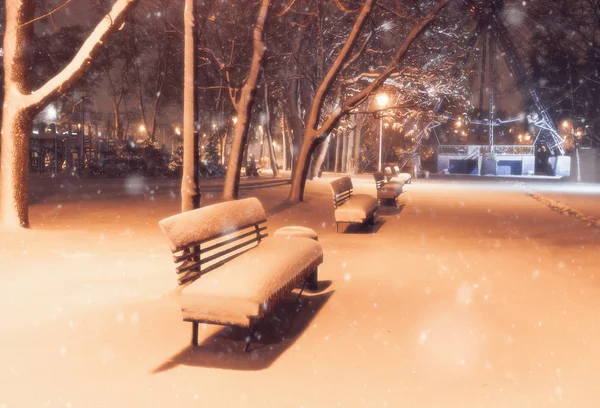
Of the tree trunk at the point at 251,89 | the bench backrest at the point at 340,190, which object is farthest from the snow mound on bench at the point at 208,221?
the tree trunk at the point at 251,89

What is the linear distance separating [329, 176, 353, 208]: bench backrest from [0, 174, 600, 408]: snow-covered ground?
5.56 ft

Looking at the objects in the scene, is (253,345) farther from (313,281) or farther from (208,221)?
(313,281)

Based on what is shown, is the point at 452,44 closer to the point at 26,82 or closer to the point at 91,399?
the point at 26,82

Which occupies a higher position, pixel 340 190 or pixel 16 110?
pixel 16 110

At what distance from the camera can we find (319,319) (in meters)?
6.34

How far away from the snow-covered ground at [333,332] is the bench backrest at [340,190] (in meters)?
1.69

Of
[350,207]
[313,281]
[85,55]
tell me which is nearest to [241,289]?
[313,281]

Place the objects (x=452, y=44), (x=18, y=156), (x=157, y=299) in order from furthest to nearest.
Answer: (x=452, y=44) < (x=18, y=156) < (x=157, y=299)

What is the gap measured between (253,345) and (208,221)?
61.1 inches

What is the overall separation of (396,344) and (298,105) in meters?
24.3

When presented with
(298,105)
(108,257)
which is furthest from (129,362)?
(298,105)

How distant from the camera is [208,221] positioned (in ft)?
21.2

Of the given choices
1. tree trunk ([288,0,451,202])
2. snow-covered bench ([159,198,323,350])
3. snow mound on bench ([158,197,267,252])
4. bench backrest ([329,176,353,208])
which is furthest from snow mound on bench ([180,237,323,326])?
tree trunk ([288,0,451,202])

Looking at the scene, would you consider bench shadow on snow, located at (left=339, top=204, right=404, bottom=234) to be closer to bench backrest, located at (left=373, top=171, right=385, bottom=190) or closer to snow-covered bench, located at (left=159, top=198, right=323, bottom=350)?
bench backrest, located at (left=373, top=171, right=385, bottom=190)
